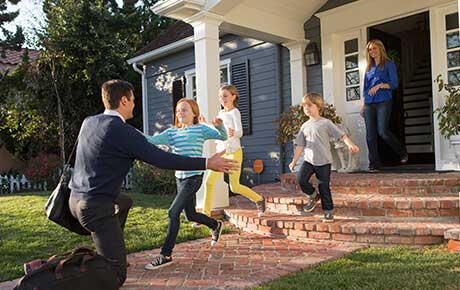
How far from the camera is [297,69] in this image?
7.17 metres

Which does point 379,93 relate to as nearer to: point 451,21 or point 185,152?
point 451,21

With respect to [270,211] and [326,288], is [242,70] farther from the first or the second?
[326,288]

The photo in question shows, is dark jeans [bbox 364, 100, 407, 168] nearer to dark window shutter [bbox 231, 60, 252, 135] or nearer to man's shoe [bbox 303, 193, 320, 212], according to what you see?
man's shoe [bbox 303, 193, 320, 212]

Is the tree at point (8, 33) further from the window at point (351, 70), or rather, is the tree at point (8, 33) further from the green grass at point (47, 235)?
the window at point (351, 70)

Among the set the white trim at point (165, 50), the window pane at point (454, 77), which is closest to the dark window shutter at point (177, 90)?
the white trim at point (165, 50)

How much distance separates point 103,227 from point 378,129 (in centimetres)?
409

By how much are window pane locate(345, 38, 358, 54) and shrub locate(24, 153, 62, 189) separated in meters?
9.27

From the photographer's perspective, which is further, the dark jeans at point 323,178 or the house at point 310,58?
the house at point 310,58

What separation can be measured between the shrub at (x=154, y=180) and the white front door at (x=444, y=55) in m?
5.26

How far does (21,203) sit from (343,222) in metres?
6.17

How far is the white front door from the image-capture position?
18.0 ft

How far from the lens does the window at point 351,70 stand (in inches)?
257

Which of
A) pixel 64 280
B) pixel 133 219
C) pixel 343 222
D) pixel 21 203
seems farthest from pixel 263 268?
pixel 21 203

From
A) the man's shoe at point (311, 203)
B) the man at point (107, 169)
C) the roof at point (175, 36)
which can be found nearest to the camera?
the man at point (107, 169)
